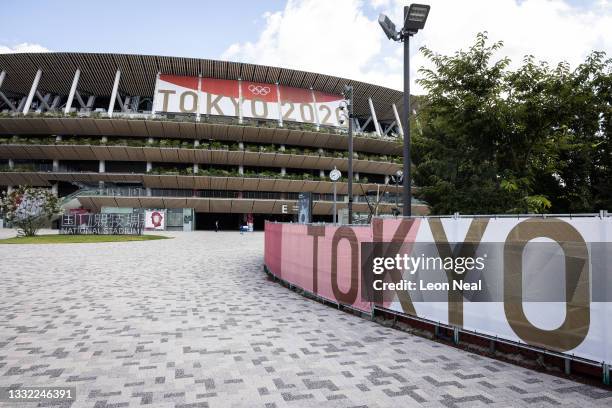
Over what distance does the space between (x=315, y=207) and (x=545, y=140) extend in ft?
112

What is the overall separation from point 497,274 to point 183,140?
46.1 metres

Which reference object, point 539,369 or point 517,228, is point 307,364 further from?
point 517,228

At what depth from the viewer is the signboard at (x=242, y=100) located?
153 ft

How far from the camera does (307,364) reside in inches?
189

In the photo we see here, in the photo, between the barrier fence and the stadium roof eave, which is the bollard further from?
the stadium roof eave

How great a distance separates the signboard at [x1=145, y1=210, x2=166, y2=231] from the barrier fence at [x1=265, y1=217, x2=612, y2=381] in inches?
1520

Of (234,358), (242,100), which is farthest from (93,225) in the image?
(234,358)

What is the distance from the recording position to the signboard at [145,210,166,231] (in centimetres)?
4253

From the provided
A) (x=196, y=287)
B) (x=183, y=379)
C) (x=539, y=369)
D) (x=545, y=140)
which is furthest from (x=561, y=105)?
(x=183, y=379)

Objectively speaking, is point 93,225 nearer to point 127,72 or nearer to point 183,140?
point 183,140

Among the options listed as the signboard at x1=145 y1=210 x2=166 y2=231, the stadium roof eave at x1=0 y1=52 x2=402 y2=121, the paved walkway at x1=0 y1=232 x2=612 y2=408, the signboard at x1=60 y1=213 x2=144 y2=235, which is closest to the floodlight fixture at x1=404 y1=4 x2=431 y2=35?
the paved walkway at x1=0 y1=232 x2=612 y2=408

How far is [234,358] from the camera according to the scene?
197 inches

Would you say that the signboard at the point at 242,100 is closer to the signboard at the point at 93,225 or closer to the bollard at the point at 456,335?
the signboard at the point at 93,225

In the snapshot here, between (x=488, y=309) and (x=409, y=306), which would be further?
(x=409, y=306)
